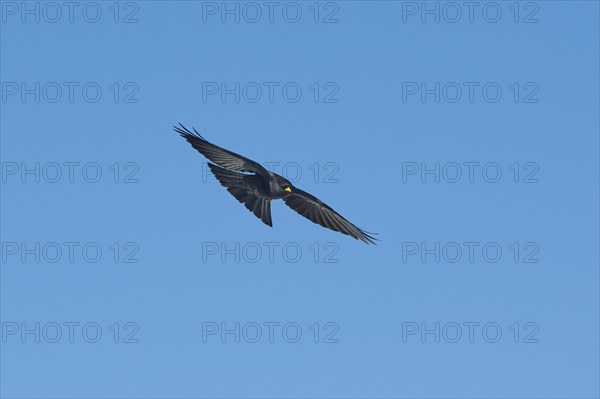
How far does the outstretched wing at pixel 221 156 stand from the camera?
35250 mm

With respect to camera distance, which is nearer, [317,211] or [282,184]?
[282,184]

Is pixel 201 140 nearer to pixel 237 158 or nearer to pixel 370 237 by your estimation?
pixel 237 158

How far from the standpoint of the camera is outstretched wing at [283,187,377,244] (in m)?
37.2

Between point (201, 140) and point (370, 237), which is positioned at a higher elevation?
point (201, 140)

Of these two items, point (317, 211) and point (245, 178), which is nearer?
point (245, 178)

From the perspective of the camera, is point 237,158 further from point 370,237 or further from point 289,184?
point 370,237

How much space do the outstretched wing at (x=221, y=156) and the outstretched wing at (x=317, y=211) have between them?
185cm

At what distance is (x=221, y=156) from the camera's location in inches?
1391

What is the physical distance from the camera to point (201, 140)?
3541cm

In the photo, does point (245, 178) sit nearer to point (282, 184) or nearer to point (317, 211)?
point (282, 184)

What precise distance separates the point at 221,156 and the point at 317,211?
4.20m

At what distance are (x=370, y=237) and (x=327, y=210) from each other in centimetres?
217

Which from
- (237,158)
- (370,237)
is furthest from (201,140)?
(370,237)

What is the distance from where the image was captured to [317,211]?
124ft
